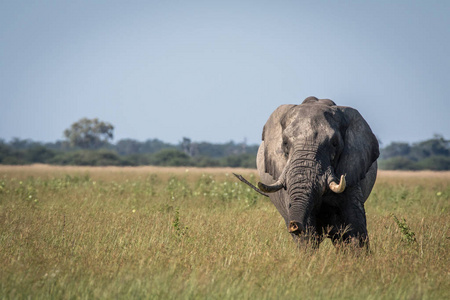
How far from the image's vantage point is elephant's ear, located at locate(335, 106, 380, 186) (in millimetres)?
6273

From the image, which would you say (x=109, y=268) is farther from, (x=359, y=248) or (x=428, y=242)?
(x=428, y=242)

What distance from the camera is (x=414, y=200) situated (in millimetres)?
14477

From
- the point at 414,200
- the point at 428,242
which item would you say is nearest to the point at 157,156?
the point at 414,200

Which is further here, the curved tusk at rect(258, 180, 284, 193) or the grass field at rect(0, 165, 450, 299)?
the curved tusk at rect(258, 180, 284, 193)

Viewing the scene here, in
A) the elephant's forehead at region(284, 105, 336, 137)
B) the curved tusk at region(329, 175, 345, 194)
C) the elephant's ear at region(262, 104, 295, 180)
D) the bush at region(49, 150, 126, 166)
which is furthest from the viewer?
the bush at region(49, 150, 126, 166)

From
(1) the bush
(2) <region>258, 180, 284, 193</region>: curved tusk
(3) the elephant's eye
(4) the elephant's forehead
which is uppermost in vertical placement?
(1) the bush

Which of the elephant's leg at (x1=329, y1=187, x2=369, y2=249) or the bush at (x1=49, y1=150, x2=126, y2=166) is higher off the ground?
the bush at (x1=49, y1=150, x2=126, y2=166)

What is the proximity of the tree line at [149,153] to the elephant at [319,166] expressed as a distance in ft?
181

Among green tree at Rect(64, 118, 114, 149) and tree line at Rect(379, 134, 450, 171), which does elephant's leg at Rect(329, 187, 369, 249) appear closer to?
tree line at Rect(379, 134, 450, 171)

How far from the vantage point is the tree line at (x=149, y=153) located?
219 ft

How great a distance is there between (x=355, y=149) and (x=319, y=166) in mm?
752

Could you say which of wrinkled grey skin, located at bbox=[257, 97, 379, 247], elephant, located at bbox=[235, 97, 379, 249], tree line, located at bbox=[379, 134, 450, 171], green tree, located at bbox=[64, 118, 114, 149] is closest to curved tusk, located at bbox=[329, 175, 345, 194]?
elephant, located at bbox=[235, 97, 379, 249]

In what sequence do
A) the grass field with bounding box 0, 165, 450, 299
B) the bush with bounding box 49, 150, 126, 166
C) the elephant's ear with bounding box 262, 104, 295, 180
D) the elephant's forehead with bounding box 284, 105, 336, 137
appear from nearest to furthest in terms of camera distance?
1. the grass field with bounding box 0, 165, 450, 299
2. the elephant's forehead with bounding box 284, 105, 336, 137
3. the elephant's ear with bounding box 262, 104, 295, 180
4. the bush with bounding box 49, 150, 126, 166

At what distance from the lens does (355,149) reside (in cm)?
638
